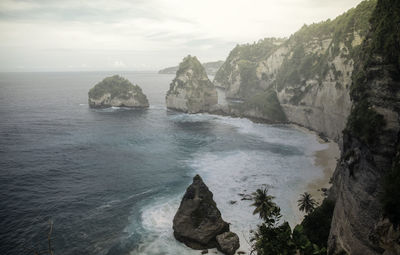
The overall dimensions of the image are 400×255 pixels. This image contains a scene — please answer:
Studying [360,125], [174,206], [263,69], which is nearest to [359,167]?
[360,125]

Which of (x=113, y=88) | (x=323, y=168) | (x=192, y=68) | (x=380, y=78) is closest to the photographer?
(x=380, y=78)

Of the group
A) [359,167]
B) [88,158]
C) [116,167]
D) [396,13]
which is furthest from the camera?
[88,158]

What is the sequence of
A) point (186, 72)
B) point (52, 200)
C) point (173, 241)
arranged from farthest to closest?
1. point (186, 72)
2. point (52, 200)
3. point (173, 241)

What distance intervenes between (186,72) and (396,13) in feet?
409

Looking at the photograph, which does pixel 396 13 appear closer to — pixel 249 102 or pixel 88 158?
pixel 88 158

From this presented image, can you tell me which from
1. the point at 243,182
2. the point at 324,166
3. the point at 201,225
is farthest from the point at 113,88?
the point at 201,225

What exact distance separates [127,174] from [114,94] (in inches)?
3876

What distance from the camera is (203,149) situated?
93.0 metres

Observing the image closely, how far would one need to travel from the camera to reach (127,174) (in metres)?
70.7

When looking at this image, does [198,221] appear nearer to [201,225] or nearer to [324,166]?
[201,225]

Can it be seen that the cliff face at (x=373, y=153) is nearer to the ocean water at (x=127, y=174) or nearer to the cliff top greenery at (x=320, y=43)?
the ocean water at (x=127, y=174)

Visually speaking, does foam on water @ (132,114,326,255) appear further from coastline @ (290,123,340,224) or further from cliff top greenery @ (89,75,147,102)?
cliff top greenery @ (89,75,147,102)

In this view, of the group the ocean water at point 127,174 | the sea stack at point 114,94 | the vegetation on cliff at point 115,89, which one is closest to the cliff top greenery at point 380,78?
the ocean water at point 127,174

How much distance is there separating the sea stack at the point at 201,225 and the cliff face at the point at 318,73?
5512cm
